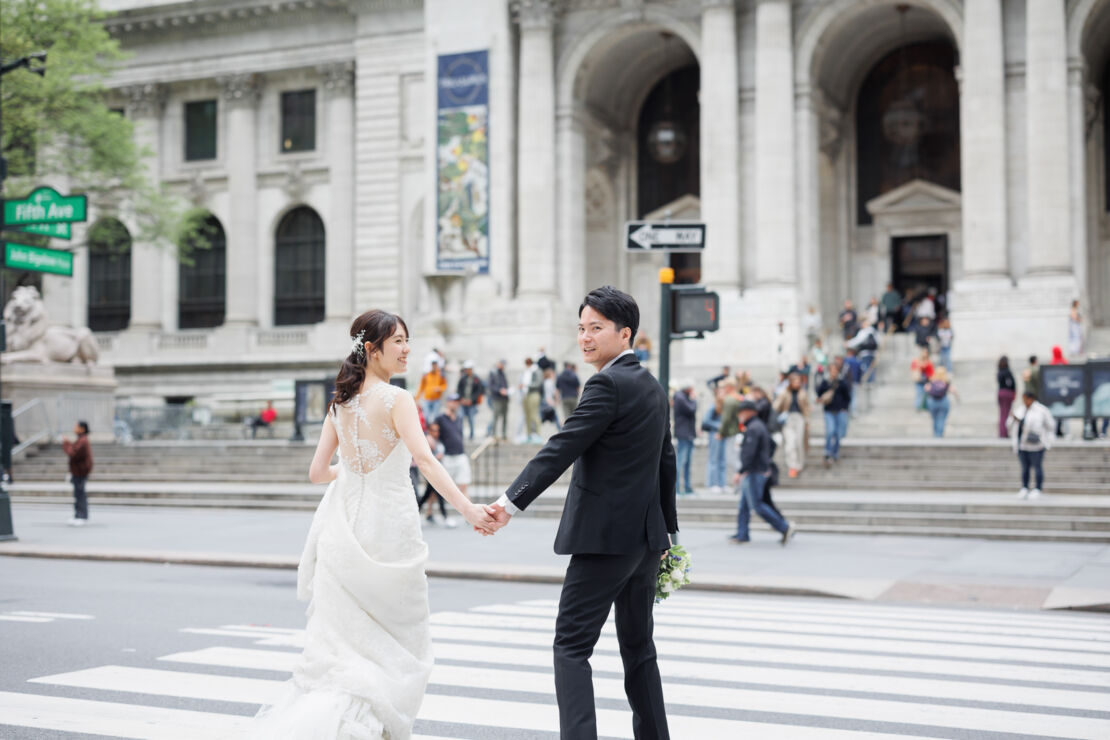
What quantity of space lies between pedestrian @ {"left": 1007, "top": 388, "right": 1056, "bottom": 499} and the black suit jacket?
1523 cm

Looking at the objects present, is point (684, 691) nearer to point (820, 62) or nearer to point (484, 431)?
point (484, 431)

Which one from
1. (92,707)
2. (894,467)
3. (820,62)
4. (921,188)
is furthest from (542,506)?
(921,188)

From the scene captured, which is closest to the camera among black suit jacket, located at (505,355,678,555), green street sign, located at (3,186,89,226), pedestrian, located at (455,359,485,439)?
black suit jacket, located at (505,355,678,555)

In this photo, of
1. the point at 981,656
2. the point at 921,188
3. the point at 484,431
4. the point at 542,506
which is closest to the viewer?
the point at 981,656

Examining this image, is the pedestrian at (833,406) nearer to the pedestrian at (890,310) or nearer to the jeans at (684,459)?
the jeans at (684,459)

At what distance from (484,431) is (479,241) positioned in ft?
23.5

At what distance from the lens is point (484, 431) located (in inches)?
1313

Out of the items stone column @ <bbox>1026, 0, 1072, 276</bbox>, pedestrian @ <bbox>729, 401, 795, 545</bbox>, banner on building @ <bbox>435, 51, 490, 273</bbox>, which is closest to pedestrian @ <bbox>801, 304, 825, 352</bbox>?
stone column @ <bbox>1026, 0, 1072, 276</bbox>

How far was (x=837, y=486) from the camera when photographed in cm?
2319

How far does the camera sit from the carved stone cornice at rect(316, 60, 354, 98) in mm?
47562

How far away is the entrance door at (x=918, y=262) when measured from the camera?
4084 cm

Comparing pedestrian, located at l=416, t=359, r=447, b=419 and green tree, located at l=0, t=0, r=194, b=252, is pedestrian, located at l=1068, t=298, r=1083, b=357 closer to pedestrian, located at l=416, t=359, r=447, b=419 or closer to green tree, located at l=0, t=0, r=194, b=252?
Result: pedestrian, located at l=416, t=359, r=447, b=419

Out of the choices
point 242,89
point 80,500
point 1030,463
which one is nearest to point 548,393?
point 80,500

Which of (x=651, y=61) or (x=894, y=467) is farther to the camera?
(x=651, y=61)
